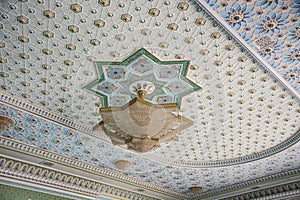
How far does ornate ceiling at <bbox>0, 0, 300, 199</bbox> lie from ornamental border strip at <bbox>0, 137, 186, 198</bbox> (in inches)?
0.8

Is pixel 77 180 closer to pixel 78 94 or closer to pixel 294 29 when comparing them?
pixel 78 94

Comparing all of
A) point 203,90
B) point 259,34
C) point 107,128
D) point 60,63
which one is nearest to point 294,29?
point 259,34

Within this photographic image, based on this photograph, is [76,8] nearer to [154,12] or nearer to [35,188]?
[154,12]

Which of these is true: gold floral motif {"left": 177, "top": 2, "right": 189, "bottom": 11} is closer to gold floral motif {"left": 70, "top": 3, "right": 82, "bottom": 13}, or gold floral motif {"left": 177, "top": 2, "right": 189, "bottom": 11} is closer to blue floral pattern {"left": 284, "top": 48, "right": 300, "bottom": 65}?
gold floral motif {"left": 70, "top": 3, "right": 82, "bottom": 13}

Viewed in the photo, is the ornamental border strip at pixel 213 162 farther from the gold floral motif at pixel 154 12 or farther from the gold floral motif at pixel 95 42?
the gold floral motif at pixel 95 42

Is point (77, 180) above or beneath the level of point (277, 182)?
beneath

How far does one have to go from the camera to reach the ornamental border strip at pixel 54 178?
4.41 meters

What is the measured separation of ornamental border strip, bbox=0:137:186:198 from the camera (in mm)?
4338

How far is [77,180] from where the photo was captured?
5.20m

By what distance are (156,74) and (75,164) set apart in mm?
2690

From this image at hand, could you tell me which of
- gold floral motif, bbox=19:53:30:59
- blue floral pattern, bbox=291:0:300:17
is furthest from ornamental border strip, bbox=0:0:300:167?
gold floral motif, bbox=19:53:30:59

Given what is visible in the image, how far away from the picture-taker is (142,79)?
3.24 metres

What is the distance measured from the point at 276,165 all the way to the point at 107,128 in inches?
138

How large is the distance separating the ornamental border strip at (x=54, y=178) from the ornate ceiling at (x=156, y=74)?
8.2 inches
